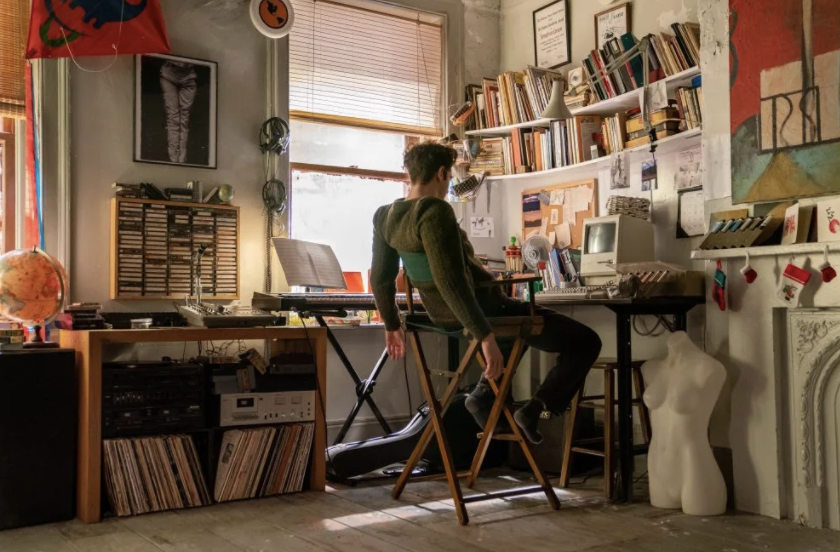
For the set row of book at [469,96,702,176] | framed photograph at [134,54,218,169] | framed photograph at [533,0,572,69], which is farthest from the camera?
framed photograph at [533,0,572,69]

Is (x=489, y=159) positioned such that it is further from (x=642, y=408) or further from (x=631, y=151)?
(x=642, y=408)

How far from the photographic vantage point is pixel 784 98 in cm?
299

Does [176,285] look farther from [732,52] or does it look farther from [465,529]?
[732,52]

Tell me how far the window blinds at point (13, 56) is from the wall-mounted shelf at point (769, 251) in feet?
9.93

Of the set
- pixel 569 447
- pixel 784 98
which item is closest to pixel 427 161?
pixel 784 98

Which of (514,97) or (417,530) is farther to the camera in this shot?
(514,97)

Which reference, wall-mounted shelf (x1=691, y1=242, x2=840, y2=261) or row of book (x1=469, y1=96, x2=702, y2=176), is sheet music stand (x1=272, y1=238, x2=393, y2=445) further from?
wall-mounted shelf (x1=691, y1=242, x2=840, y2=261)

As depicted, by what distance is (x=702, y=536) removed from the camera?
2.74m

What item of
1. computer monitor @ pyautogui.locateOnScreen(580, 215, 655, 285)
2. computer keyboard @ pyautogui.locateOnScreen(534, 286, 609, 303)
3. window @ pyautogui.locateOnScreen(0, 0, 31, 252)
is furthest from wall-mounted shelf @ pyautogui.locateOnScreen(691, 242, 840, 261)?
window @ pyautogui.locateOnScreen(0, 0, 31, 252)

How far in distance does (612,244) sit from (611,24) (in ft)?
4.35

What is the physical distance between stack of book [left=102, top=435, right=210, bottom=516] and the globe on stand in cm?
54

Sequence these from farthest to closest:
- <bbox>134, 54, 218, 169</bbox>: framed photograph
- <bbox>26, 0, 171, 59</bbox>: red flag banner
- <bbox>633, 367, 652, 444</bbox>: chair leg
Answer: <bbox>134, 54, 218, 169</bbox>: framed photograph
<bbox>26, 0, 171, 59</bbox>: red flag banner
<bbox>633, 367, 652, 444</bbox>: chair leg

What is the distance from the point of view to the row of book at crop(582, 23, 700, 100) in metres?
3.85

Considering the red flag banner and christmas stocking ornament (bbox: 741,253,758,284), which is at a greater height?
the red flag banner
